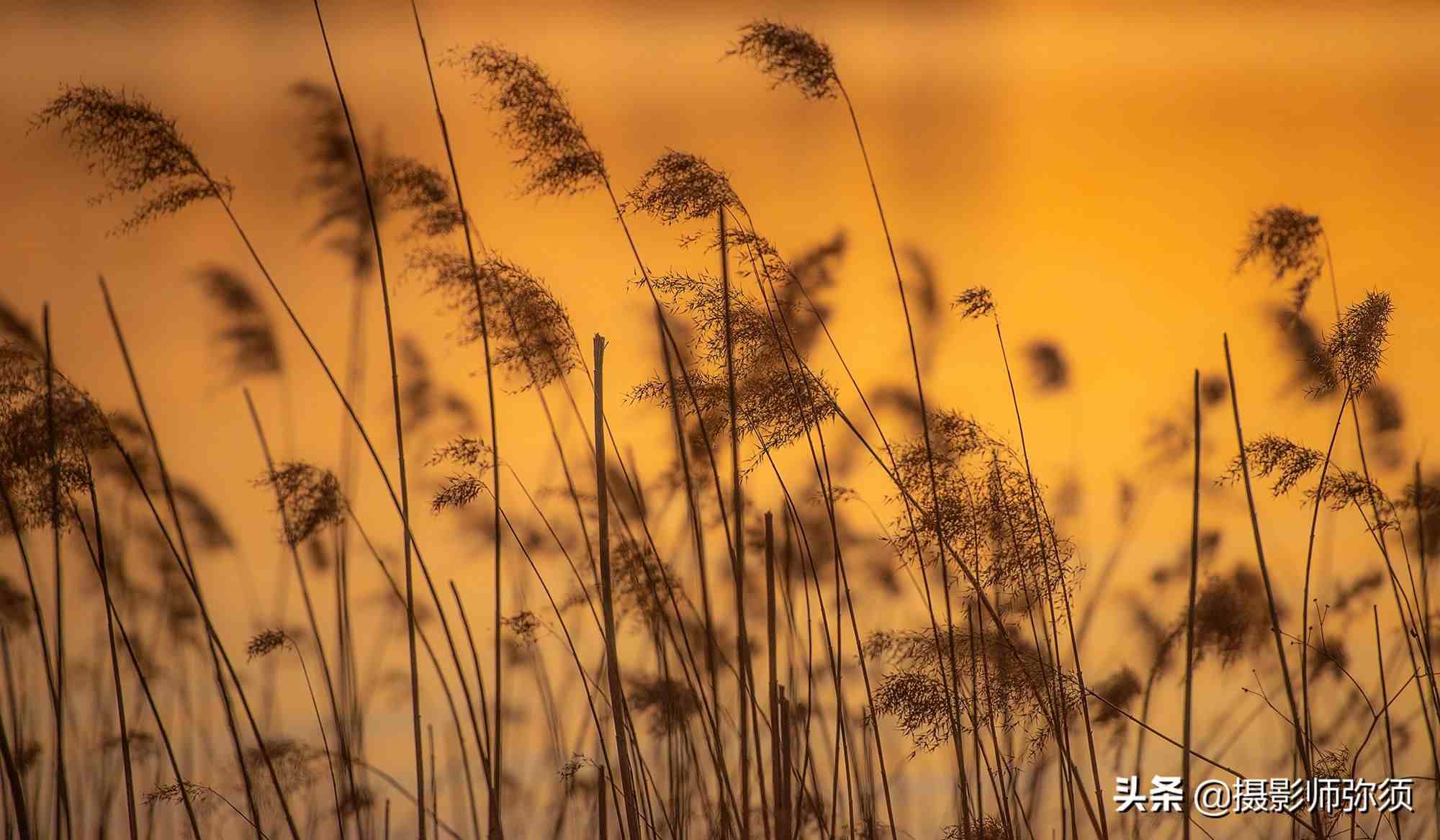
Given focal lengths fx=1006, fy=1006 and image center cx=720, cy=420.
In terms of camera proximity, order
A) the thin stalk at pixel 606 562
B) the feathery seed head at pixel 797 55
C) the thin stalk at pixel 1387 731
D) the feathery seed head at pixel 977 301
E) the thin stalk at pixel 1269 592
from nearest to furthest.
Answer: the thin stalk at pixel 606 562
the thin stalk at pixel 1269 592
the feathery seed head at pixel 797 55
the feathery seed head at pixel 977 301
the thin stalk at pixel 1387 731

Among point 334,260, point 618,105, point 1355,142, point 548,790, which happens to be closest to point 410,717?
point 548,790

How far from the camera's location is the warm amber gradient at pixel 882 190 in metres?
1.58

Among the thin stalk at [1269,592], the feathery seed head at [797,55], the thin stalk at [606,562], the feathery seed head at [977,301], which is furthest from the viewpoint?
the feathery seed head at [977,301]

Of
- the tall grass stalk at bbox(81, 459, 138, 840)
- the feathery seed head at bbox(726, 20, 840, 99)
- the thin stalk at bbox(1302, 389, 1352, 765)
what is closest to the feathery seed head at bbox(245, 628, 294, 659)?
the tall grass stalk at bbox(81, 459, 138, 840)

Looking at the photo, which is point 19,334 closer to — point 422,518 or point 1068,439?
point 422,518

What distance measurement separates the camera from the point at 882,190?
167 centimetres

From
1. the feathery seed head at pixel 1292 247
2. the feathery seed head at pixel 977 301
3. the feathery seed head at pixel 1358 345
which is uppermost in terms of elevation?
the feathery seed head at pixel 1292 247

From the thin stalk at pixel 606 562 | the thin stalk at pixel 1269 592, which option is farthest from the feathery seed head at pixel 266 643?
the thin stalk at pixel 1269 592

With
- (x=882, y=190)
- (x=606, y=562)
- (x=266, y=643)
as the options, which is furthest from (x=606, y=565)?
(x=882, y=190)

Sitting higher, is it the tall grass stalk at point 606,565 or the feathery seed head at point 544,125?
the feathery seed head at point 544,125

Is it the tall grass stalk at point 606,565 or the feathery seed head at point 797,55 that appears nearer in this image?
the tall grass stalk at point 606,565

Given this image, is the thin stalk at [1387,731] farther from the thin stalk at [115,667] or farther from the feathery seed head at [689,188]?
the thin stalk at [115,667]

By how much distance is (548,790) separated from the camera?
5.23 ft

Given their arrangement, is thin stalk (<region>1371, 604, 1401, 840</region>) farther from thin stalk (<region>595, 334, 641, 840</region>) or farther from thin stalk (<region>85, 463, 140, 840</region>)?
thin stalk (<region>85, 463, 140, 840</region>)
